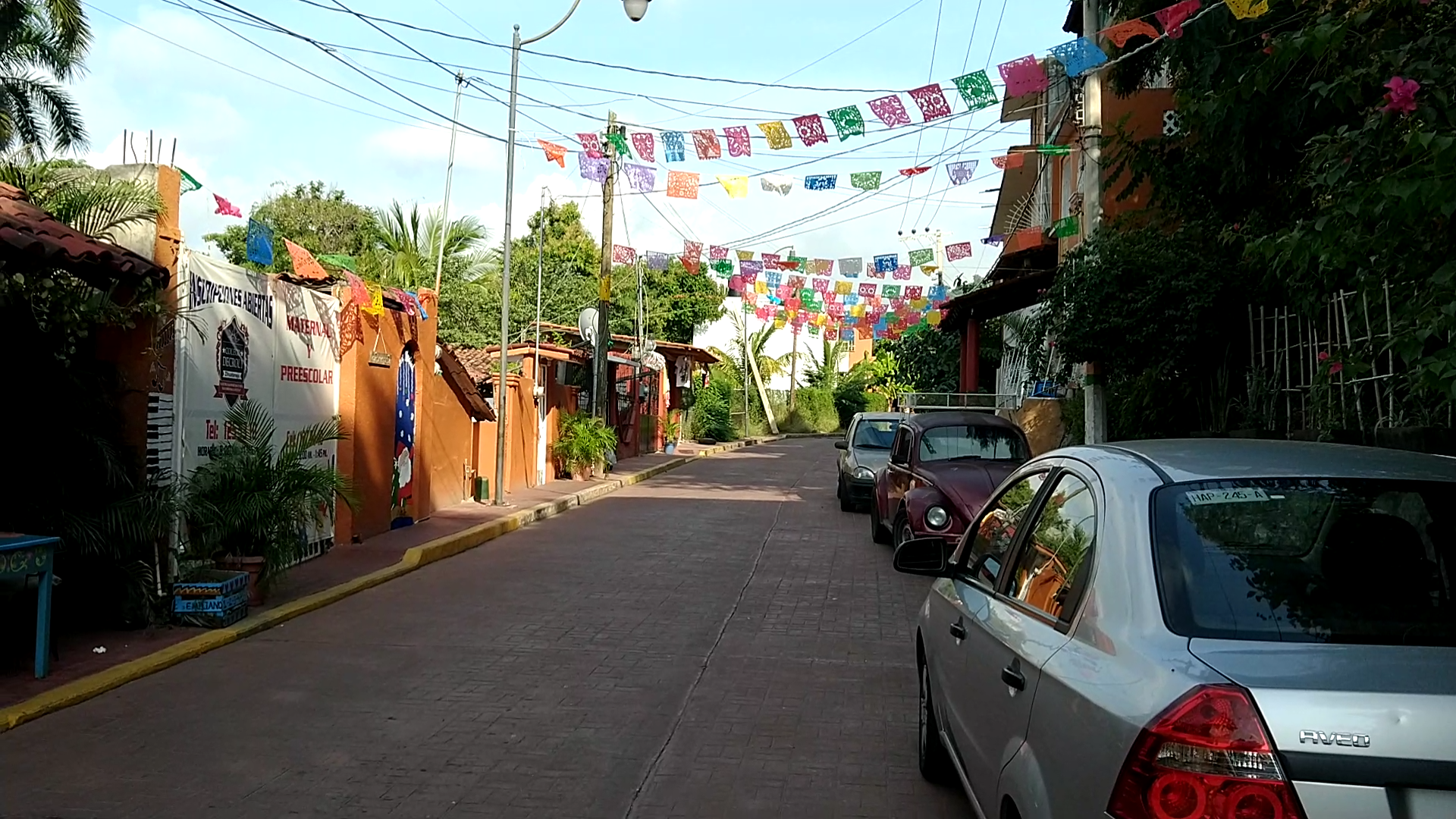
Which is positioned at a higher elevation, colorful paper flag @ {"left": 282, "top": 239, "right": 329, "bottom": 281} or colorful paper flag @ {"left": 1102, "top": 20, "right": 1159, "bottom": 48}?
colorful paper flag @ {"left": 1102, "top": 20, "right": 1159, "bottom": 48}

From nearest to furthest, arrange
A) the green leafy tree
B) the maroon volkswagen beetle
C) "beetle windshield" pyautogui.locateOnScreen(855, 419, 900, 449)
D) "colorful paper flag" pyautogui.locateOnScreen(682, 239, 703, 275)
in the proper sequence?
the maroon volkswagen beetle, "beetle windshield" pyautogui.locateOnScreen(855, 419, 900, 449), "colorful paper flag" pyautogui.locateOnScreen(682, 239, 703, 275), the green leafy tree

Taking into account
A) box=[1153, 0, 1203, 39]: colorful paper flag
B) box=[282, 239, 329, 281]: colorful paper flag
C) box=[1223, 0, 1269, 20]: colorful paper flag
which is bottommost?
box=[282, 239, 329, 281]: colorful paper flag

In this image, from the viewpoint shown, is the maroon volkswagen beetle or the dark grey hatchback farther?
the dark grey hatchback

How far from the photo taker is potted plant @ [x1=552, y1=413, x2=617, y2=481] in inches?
945

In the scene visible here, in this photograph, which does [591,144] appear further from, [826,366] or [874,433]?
[826,366]

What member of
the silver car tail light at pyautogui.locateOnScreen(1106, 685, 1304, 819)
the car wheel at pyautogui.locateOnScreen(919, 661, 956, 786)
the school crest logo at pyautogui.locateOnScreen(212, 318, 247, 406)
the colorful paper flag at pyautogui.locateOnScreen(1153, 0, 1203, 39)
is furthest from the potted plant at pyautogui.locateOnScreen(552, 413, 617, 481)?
the silver car tail light at pyautogui.locateOnScreen(1106, 685, 1304, 819)

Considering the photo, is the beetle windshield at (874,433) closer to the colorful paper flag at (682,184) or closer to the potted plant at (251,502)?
the colorful paper flag at (682,184)

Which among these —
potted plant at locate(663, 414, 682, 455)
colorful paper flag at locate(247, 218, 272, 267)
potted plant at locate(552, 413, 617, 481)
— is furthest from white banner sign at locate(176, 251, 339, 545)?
potted plant at locate(663, 414, 682, 455)

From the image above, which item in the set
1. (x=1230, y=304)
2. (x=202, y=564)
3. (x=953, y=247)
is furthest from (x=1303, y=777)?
(x=953, y=247)

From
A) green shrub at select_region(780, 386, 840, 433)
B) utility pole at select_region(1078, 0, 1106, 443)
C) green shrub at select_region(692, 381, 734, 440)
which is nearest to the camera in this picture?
utility pole at select_region(1078, 0, 1106, 443)

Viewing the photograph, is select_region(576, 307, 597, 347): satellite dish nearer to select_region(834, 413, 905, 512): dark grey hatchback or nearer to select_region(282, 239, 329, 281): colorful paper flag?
select_region(834, 413, 905, 512): dark grey hatchback

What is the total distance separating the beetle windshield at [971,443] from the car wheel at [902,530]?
0.87 m

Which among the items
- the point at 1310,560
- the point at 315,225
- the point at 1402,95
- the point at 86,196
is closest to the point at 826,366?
the point at 315,225

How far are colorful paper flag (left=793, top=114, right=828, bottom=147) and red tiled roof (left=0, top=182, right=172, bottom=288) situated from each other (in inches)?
330
